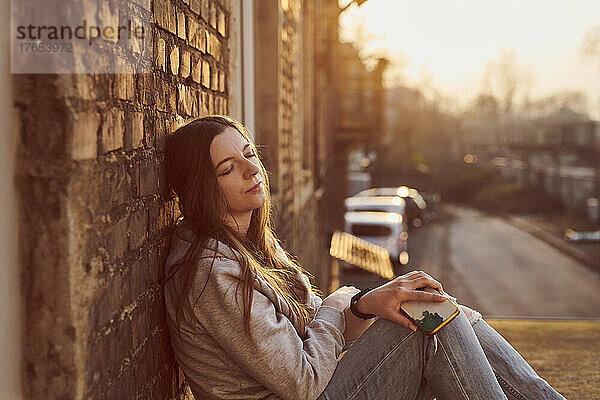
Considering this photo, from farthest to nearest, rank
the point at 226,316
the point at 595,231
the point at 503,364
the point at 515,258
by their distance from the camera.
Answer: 1. the point at 595,231
2. the point at 515,258
3. the point at 503,364
4. the point at 226,316

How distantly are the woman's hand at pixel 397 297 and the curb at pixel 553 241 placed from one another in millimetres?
20533

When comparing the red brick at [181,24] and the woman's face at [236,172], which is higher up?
the red brick at [181,24]

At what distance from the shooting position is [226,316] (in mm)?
1682

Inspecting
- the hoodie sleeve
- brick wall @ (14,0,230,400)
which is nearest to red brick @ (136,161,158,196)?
brick wall @ (14,0,230,400)

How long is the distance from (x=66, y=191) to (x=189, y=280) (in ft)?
1.84

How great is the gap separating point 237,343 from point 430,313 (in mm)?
639

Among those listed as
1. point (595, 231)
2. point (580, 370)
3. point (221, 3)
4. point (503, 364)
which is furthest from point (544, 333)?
point (595, 231)

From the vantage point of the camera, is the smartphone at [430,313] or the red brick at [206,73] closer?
the smartphone at [430,313]

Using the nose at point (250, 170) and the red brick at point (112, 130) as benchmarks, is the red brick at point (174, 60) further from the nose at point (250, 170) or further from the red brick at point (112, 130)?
the red brick at point (112, 130)

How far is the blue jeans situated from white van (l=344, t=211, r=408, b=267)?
1241 cm

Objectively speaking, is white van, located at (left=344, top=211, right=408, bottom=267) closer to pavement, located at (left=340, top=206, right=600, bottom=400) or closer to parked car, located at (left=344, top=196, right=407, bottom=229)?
pavement, located at (left=340, top=206, right=600, bottom=400)

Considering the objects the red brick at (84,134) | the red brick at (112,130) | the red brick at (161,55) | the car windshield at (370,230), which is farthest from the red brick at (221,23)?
the car windshield at (370,230)

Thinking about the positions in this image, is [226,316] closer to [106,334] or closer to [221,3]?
[106,334]

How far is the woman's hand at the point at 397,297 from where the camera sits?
203cm
